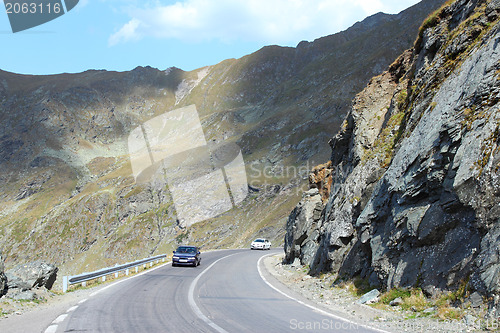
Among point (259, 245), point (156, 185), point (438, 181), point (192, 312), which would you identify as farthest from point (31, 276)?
point (156, 185)

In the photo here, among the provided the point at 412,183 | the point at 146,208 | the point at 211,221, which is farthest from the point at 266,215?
the point at 412,183

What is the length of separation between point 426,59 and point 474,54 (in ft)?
16.3

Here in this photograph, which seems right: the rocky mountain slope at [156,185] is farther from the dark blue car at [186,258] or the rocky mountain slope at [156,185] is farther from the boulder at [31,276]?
the boulder at [31,276]

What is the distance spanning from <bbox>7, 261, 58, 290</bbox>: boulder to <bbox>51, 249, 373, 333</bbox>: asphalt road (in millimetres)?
2075

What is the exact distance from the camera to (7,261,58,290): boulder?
11.9 m

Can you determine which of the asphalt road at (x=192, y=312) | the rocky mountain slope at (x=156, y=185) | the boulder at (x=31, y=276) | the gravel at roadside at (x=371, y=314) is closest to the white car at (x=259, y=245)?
the rocky mountain slope at (x=156, y=185)

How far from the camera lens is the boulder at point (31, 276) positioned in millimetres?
11915

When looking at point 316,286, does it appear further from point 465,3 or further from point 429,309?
point 465,3

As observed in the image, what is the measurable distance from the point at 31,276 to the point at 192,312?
6572 mm

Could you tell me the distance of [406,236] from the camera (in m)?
10.8

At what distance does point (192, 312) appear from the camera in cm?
952

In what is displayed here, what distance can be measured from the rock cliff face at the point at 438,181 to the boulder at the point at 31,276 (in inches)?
432

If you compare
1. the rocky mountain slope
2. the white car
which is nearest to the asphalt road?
the white car

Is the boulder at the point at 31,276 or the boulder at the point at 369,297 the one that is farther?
the boulder at the point at 31,276
